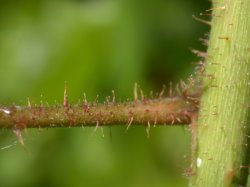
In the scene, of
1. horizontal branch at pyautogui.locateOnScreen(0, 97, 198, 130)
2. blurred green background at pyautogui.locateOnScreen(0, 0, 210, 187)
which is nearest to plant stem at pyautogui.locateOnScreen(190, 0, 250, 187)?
horizontal branch at pyautogui.locateOnScreen(0, 97, 198, 130)

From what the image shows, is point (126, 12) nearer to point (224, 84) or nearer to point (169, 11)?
point (169, 11)

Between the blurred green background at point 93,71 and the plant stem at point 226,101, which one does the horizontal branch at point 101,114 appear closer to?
the plant stem at point 226,101

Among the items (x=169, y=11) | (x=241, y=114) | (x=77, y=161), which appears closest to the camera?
(x=241, y=114)

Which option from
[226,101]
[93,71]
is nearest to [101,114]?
[226,101]

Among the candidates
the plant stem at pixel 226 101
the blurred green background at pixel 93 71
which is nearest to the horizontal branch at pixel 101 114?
the plant stem at pixel 226 101

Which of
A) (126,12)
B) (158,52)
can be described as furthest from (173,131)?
(126,12)

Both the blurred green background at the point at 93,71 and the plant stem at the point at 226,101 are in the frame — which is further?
the blurred green background at the point at 93,71
